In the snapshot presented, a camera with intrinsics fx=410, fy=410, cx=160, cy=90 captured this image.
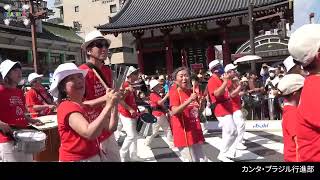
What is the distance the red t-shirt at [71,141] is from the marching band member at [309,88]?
57.8 inches

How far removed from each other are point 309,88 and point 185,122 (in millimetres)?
2934

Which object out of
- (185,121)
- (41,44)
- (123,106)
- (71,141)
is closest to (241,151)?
(185,121)

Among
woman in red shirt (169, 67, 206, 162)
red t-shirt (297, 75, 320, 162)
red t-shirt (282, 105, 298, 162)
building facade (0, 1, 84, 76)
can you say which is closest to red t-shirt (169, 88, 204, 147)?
woman in red shirt (169, 67, 206, 162)

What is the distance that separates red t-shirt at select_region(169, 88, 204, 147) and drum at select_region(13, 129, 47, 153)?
1.57m

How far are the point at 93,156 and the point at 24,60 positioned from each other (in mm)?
27676

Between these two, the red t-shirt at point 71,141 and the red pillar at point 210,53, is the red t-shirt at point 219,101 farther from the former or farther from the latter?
the red pillar at point 210,53

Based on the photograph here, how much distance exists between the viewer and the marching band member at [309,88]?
75.9 inches

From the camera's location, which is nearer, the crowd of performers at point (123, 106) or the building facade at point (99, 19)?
the crowd of performers at point (123, 106)

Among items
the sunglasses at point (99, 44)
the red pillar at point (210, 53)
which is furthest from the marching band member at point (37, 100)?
the red pillar at point (210, 53)

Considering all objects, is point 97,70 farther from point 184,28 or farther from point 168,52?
point 168,52

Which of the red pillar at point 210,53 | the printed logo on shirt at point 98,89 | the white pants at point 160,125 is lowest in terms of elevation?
the white pants at point 160,125

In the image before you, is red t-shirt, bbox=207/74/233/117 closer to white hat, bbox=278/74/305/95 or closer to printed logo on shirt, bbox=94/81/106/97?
printed logo on shirt, bbox=94/81/106/97

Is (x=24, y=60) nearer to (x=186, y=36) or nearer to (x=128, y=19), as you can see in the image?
(x=128, y=19)

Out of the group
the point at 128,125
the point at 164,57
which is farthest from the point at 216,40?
the point at 128,125
